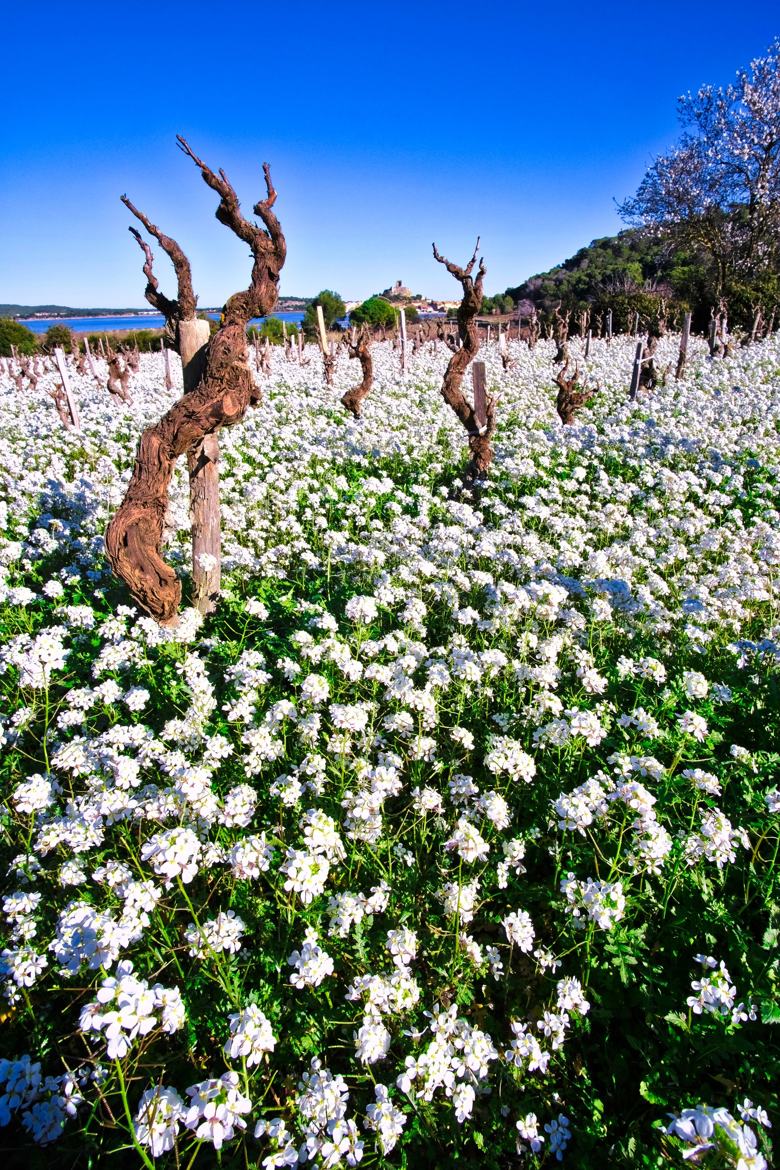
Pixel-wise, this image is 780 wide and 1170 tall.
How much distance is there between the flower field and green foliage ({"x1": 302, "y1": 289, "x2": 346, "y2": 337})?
53515 millimetres

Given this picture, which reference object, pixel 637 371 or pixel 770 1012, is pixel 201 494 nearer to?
pixel 770 1012

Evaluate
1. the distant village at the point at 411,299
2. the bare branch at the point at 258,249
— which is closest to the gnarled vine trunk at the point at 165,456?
the bare branch at the point at 258,249

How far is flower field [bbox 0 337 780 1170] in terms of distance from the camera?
2451mm

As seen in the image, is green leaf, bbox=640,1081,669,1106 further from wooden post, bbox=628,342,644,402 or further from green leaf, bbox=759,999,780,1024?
wooden post, bbox=628,342,644,402

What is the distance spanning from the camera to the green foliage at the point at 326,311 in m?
55.8

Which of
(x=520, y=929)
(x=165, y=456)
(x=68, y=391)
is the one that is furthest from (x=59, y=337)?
(x=520, y=929)

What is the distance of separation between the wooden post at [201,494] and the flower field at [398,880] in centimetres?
48

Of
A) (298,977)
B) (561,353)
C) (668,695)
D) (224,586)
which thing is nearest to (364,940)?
(298,977)

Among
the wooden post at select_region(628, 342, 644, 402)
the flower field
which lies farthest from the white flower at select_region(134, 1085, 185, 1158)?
the wooden post at select_region(628, 342, 644, 402)

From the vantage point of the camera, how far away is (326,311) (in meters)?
60.4

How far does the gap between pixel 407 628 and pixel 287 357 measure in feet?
121

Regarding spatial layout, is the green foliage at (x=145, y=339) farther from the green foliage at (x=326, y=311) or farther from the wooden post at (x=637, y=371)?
the wooden post at (x=637, y=371)

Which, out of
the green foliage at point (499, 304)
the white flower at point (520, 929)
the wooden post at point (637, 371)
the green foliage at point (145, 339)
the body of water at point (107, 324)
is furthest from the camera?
the green foliage at point (499, 304)

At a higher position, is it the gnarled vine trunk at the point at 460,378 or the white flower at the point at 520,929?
the gnarled vine trunk at the point at 460,378
